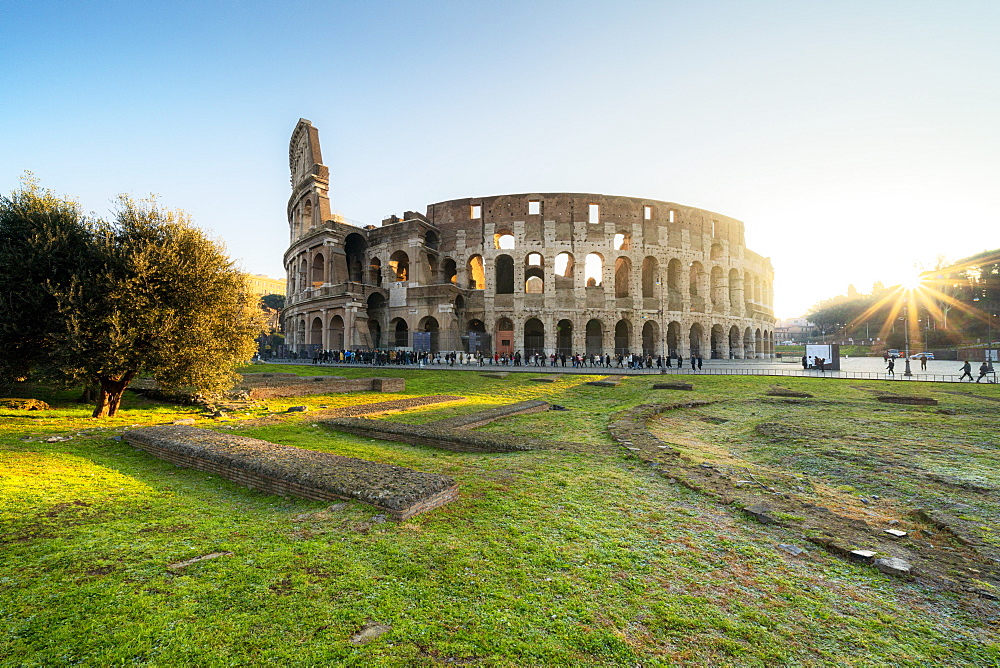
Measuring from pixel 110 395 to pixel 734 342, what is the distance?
1923 inches

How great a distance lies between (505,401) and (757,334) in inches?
1784

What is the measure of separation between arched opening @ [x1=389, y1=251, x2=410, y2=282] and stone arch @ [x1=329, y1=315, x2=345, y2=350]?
6386mm

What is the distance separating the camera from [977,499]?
16.8 feet

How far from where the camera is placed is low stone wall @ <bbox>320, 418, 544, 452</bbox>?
289 inches

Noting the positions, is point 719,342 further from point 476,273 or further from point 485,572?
point 485,572

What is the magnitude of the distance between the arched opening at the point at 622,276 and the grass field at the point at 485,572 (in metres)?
34.0

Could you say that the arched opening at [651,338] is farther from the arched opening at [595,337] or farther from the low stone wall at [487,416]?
the low stone wall at [487,416]

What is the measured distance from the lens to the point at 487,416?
402 inches

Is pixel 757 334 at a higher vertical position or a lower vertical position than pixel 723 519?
higher

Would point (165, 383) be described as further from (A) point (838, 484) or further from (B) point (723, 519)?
(A) point (838, 484)

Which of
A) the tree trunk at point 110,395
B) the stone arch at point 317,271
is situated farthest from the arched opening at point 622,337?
the tree trunk at point 110,395

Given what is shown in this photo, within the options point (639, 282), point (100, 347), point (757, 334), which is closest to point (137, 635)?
point (100, 347)

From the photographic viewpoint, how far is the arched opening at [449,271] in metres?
39.6


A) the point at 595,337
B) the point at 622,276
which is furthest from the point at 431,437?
the point at 622,276
